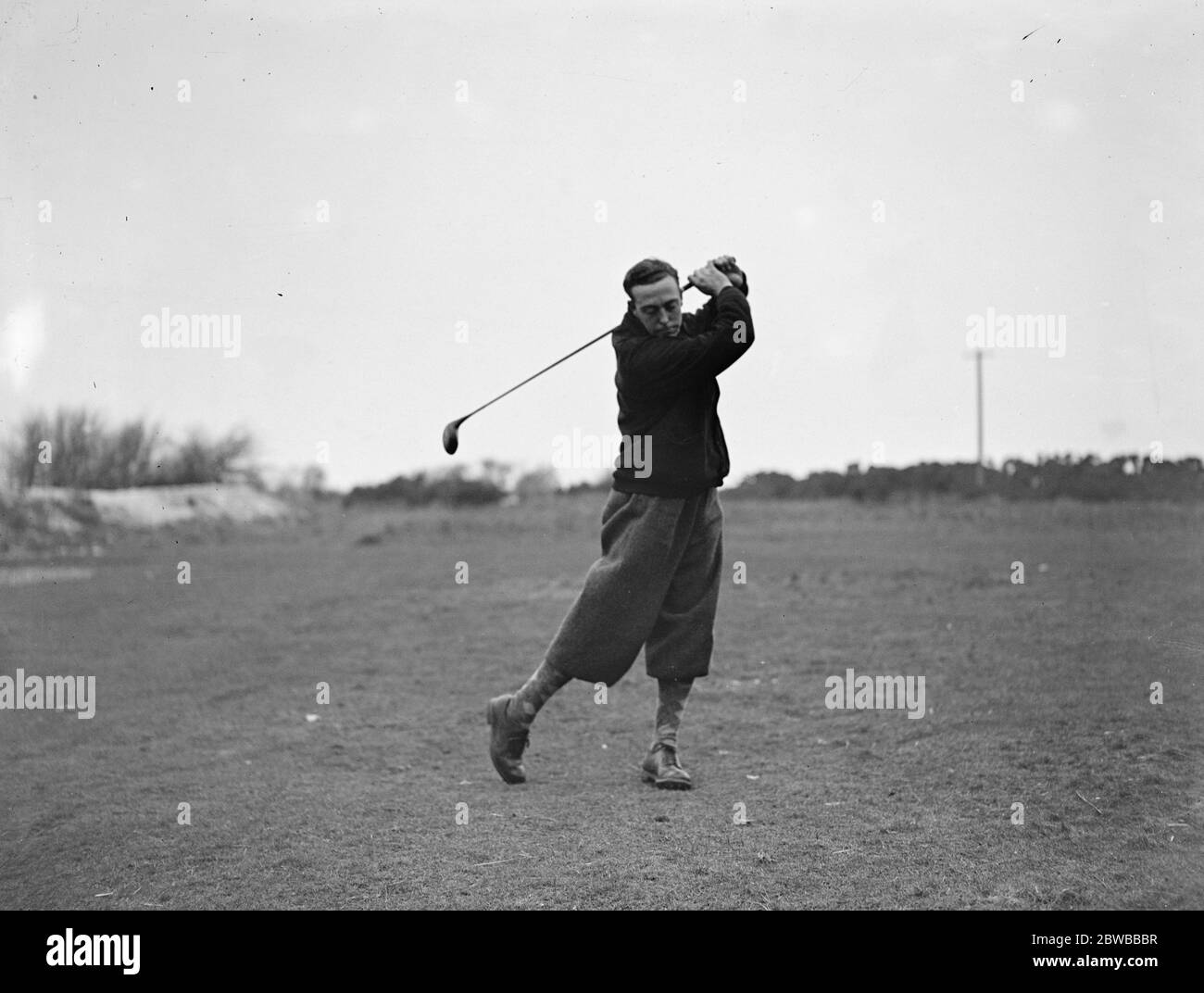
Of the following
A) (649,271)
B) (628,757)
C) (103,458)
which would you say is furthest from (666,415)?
(103,458)

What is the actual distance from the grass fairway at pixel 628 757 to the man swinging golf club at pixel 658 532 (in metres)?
0.42

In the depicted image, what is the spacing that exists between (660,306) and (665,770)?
2.01 meters

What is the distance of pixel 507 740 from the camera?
17.8 ft

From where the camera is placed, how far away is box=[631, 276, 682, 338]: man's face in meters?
5.05

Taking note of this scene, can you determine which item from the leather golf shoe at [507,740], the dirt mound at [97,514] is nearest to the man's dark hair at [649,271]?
the leather golf shoe at [507,740]

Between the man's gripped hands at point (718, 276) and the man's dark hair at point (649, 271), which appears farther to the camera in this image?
the man's dark hair at point (649, 271)

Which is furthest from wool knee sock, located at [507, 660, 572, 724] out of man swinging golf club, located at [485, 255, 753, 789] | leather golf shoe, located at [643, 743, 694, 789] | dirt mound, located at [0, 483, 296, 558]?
dirt mound, located at [0, 483, 296, 558]

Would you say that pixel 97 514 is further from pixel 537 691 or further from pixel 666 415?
pixel 666 415

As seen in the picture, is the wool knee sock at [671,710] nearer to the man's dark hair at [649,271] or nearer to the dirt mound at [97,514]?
the man's dark hair at [649,271]

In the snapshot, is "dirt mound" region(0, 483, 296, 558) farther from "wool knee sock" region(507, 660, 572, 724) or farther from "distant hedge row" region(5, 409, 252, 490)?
"wool knee sock" region(507, 660, 572, 724)

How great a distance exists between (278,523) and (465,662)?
66.2 feet

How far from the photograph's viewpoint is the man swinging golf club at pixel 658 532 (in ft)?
16.5

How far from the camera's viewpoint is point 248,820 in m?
5.00
